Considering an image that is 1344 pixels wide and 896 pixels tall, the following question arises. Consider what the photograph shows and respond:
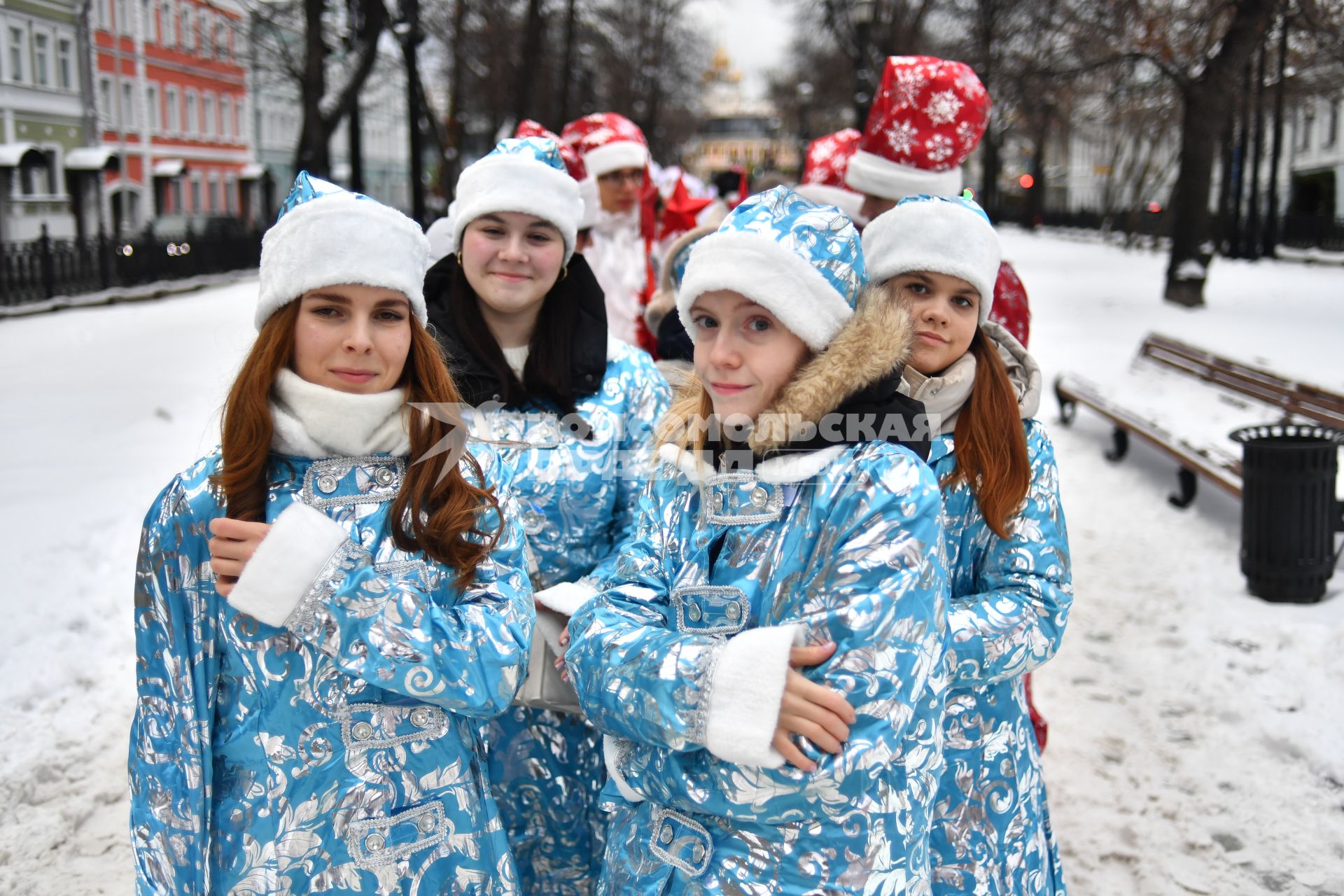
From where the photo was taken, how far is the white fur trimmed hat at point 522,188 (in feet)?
9.78

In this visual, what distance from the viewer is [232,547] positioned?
6.19 feet

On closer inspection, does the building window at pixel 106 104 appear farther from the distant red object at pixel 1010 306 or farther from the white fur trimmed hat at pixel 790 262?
the white fur trimmed hat at pixel 790 262

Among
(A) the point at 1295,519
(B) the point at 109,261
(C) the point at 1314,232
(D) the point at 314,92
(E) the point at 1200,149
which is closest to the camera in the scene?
(A) the point at 1295,519

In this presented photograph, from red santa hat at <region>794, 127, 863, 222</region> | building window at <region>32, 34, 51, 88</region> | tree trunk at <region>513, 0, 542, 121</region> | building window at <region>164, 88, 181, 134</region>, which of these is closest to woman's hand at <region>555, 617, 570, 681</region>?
red santa hat at <region>794, 127, 863, 222</region>

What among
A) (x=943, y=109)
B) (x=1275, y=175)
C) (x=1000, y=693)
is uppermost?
(x=1275, y=175)

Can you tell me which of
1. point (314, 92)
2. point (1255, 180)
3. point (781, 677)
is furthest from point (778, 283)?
point (1255, 180)

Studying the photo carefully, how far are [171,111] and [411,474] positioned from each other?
131ft

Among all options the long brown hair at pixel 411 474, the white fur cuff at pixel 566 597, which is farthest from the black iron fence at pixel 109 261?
the long brown hair at pixel 411 474

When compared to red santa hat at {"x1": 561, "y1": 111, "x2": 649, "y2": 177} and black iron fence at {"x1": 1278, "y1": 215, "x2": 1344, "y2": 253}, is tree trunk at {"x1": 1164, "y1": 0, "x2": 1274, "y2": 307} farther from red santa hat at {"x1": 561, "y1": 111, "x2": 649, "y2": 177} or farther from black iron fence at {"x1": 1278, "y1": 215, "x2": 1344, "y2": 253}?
red santa hat at {"x1": 561, "y1": 111, "x2": 649, "y2": 177}

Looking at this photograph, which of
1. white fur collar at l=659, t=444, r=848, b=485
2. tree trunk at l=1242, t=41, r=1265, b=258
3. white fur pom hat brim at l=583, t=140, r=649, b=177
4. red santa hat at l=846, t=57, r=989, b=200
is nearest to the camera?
white fur collar at l=659, t=444, r=848, b=485

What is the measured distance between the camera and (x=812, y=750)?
169 centimetres

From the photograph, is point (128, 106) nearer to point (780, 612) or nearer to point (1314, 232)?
point (1314, 232)

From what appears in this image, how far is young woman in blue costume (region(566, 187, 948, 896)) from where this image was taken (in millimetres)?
1717

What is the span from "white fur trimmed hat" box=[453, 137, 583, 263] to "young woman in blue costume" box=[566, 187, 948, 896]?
1090 mm
